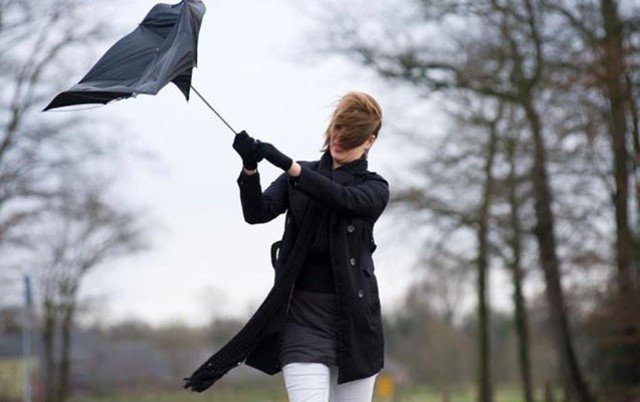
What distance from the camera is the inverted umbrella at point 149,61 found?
4.73 m

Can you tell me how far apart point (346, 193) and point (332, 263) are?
29cm

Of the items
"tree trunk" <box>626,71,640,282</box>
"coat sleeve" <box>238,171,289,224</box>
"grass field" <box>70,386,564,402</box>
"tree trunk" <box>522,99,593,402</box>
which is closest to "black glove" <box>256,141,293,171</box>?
"coat sleeve" <box>238,171,289,224</box>

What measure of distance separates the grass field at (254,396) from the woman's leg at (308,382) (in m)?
43.0

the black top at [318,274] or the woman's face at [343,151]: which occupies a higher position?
the woman's face at [343,151]

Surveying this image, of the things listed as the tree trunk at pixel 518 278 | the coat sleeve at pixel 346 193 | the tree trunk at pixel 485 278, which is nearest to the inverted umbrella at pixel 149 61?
the coat sleeve at pixel 346 193

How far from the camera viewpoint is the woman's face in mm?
5008

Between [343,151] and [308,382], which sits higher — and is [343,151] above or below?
above

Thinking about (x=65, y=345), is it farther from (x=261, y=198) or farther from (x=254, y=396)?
(x=261, y=198)

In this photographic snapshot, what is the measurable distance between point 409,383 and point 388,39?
41.3 metres

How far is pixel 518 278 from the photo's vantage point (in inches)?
1227

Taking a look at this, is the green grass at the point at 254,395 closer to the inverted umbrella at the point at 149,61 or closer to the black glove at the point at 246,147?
the inverted umbrella at the point at 149,61

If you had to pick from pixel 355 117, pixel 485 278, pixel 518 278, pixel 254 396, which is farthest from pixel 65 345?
pixel 355 117

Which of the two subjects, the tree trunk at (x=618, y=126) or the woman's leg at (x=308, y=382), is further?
the tree trunk at (x=618, y=126)

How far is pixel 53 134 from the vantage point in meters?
28.0
